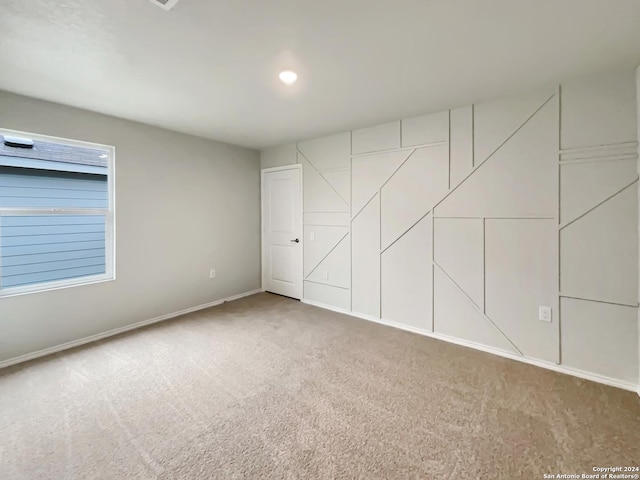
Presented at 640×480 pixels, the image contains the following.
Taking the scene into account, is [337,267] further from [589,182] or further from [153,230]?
[589,182]

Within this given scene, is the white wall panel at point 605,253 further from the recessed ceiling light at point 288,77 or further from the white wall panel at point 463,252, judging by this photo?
the recessed ceiling light at point 288,77

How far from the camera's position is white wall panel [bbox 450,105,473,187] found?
2.87 metres

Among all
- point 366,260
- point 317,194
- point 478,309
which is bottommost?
point 478,309

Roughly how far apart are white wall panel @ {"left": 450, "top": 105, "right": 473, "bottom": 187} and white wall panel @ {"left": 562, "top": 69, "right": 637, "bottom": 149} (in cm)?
72

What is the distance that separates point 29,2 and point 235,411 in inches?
104

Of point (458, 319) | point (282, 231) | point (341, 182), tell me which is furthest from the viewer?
point (282, 231)

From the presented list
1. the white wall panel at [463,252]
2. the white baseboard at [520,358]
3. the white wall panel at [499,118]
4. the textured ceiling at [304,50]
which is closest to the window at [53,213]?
the textured ceiling at [304,50]

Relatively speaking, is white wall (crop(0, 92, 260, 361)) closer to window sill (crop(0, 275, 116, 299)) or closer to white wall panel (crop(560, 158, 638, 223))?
window sill (crop(0, 275, 116, 299))

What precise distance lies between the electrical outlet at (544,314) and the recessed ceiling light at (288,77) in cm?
291

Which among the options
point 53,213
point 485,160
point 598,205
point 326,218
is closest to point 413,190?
point 485,160

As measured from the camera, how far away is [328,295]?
13.6 feet

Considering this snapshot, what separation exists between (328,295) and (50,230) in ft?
10.7

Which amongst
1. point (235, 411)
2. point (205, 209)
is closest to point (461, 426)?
point (235, 411)

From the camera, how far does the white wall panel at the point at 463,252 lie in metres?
2.86
